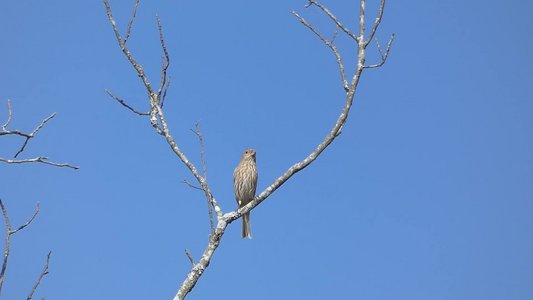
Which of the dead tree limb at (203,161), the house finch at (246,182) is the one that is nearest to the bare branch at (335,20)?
the dead tree limb at (203,161)

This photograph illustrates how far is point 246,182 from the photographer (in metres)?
14.3

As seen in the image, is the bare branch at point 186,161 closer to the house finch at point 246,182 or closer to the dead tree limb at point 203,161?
the dead tree limb at point 203,161

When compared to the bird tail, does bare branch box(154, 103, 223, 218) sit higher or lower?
lower

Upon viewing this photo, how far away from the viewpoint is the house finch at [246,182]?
14.3 m

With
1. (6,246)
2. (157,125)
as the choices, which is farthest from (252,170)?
(6,246)

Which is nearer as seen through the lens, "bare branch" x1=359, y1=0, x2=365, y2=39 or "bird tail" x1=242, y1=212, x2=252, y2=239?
"bare branch" x1=359, y1=0, x2=365, y2=39

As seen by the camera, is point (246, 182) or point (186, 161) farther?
point (246, 182)

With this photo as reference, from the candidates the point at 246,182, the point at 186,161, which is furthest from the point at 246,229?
the point at 186,161

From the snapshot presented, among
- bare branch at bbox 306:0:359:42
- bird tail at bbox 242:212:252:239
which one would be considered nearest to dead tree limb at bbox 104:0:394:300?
bare branch at bbox 306:0:359:42

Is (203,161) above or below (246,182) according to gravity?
below

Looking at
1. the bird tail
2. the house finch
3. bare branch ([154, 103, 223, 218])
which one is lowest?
bare branch ([154, 103, 223, 218])

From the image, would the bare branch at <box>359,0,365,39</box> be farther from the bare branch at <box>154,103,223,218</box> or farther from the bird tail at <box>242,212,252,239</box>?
the bird tail at <box>242,212,252,239</box>

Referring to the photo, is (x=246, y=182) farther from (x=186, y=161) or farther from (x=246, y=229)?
(x=186, y=161)

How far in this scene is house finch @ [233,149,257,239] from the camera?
14.3 metres
